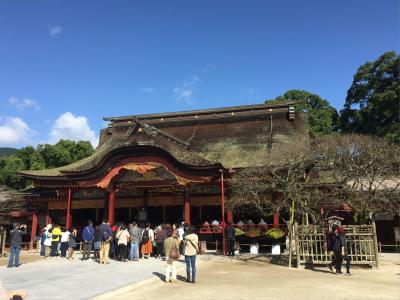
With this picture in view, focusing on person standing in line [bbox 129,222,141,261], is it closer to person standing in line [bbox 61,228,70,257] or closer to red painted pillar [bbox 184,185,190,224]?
person standing in line [bbox 61,228,70,257]

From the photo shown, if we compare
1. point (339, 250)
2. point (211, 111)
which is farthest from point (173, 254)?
point (211, 111)

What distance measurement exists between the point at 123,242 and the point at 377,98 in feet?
95.1

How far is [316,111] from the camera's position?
4575 centimetres

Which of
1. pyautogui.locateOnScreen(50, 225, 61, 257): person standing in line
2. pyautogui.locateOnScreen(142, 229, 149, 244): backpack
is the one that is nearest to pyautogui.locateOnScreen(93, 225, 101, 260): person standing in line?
pyautogui.locateOnScreen(142, 229, 149, 244): backpack

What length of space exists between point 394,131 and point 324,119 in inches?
446

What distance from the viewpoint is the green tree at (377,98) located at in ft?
112

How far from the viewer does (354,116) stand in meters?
38.2

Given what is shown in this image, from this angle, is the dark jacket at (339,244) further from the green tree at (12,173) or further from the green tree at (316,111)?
the green tree at (12,173)

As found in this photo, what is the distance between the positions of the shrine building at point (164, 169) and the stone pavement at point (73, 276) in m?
5.66

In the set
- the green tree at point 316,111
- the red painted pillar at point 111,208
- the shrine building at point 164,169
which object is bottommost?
the red painted pillar at point 111,208

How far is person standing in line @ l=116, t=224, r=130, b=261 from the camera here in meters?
15.9

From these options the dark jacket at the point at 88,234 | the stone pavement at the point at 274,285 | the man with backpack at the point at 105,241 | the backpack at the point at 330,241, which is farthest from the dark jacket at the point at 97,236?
the backpack at the point at 330,241

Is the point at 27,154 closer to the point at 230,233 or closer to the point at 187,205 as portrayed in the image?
the point at 187,205

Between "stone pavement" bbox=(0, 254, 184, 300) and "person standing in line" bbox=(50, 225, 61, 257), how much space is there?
1.52 meters
